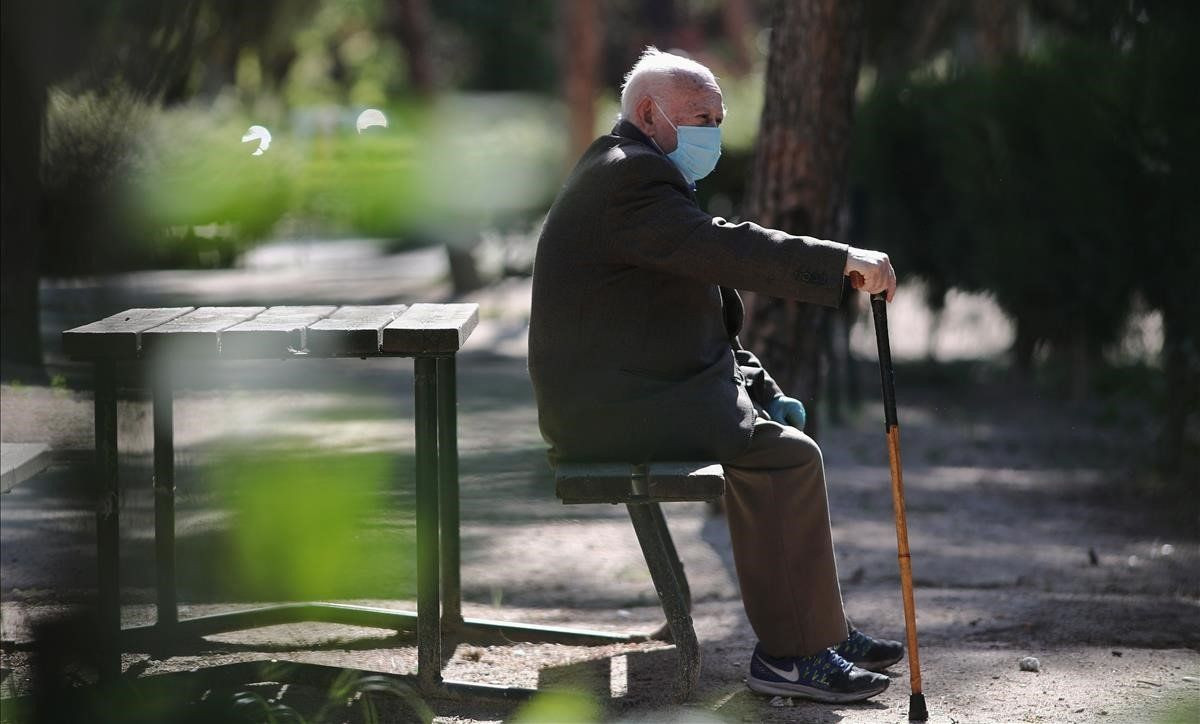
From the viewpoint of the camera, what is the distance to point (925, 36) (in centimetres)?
2273

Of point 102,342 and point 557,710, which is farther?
point 557,710

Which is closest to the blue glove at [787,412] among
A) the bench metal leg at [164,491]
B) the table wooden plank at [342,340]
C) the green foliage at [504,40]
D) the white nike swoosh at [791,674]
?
the white nike swoosh at [791,674]

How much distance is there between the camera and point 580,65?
20.8 metres

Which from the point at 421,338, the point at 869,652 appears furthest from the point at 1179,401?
the point at 421,338

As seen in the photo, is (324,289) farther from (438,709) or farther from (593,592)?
(438,709)

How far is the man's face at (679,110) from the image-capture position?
157 inches

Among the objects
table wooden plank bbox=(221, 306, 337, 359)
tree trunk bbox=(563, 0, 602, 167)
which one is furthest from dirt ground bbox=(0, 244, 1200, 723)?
tree trunk bbox=(563, 0, 602, 167)

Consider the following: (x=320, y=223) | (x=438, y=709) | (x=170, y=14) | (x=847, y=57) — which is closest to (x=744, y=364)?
(x=438, y=709)

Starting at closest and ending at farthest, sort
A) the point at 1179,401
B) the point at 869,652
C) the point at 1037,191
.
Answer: the point at 869,652
the point at 1179,401
the point at 1037,191

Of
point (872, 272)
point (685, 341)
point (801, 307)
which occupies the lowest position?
point (801, 307)

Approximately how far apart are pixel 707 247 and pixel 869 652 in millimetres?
1250

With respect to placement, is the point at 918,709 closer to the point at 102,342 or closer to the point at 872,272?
the point at 872,272

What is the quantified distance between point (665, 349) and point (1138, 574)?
296cm

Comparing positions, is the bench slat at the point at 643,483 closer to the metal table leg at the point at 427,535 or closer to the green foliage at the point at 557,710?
the metal table leg at the point at 427,535
